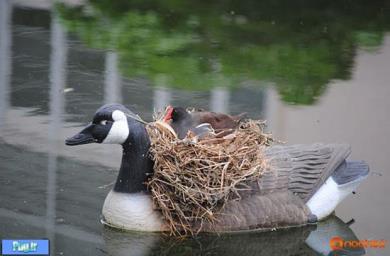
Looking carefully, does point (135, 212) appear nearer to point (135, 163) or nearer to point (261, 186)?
point (135, 163)

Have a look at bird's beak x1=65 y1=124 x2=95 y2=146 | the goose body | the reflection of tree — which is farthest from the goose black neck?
the reflection of tree

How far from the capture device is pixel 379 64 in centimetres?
1060

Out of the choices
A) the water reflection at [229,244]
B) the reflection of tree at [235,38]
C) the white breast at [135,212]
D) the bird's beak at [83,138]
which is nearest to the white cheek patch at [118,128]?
the bird's beak at [83,138]

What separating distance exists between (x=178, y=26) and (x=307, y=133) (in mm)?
3748

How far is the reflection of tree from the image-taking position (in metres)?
9.91

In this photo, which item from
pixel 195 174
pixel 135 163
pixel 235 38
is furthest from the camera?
pixel 235 38

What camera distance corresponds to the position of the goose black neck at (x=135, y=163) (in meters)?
6.00

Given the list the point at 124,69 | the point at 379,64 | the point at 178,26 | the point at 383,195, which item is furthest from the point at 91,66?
the point at 383,195

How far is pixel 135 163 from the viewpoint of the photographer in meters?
6.04

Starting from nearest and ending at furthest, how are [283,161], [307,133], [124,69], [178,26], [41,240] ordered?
1. [41,240]
2. [283,161]
3. [307,133]
4. [124,69]
5. [178,26]

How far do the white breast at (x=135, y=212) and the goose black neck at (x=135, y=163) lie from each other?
48mm

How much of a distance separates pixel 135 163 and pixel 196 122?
561 mm

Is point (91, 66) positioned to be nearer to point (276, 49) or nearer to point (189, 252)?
point (276, 49)

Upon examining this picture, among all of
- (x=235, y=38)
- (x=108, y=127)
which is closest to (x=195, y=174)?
(x=108, y=127)
